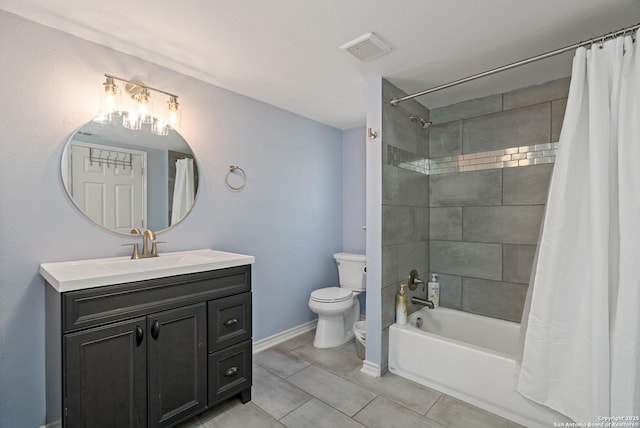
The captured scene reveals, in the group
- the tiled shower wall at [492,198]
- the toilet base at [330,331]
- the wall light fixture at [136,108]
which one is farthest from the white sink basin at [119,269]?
the tiled shower wall at [492,198]

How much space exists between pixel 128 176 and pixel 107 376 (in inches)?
45.2

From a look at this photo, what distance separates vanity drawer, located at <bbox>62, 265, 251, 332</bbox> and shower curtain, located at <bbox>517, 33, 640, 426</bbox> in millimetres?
1710

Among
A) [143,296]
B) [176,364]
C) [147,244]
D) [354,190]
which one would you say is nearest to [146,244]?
[147,244]

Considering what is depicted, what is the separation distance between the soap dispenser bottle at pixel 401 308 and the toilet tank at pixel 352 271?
0.63m

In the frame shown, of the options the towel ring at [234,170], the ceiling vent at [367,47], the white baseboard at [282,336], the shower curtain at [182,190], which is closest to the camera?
the ceiling vent at [367,47]

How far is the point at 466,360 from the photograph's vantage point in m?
1.90

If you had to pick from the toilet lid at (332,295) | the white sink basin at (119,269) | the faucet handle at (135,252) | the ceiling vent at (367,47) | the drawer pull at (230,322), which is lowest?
the toilet lid at (332,295)

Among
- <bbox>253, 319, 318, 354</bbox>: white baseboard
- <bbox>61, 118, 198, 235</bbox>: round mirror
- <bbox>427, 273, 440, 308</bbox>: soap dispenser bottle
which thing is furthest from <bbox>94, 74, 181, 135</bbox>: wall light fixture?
<bbox>427, 273, 440, 308</bbox>: soap dispenser bottle

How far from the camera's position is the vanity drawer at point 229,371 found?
1.72 meters

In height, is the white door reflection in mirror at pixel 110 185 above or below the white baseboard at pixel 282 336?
above

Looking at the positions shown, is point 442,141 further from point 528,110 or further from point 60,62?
point 60,62

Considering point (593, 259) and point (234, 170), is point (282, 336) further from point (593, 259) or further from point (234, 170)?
point (593, 259)

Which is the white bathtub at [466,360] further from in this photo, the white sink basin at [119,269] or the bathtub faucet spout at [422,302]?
the white sink basin at [119,269]

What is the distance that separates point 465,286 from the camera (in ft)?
8.52
